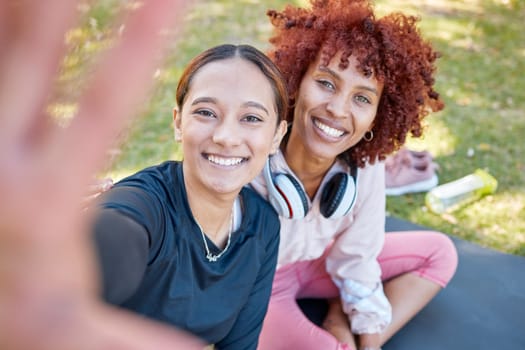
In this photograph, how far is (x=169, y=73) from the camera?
4.42 metres

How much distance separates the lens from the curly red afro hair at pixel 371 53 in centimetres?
184

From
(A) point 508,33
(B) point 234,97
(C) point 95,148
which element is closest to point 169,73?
(B) point 234,97

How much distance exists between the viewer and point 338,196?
6.22 ft

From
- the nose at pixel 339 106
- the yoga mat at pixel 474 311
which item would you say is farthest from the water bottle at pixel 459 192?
the nose at pixel 339 106

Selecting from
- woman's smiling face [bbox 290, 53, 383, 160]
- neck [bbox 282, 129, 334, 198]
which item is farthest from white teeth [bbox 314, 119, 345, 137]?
neck [bbox 282, 129, 334, 198]

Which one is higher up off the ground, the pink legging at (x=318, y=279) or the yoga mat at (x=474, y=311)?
the pink legging at (x=318, y=279)

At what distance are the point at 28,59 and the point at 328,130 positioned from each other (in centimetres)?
153

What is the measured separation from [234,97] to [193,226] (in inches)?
14.3

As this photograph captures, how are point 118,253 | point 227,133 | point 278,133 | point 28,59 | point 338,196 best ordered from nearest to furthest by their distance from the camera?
point 28,59 < point 118,253 < point 227,133 < point 278,133 < point 338,196

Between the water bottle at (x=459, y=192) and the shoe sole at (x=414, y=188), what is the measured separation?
0.15 feet

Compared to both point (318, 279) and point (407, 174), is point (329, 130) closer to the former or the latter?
point (318, 279)

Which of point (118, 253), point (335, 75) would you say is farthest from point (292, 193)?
point (118, 253)

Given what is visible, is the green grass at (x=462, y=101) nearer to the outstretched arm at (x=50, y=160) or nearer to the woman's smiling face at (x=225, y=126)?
the woman's smiling face at (x=225, y=126)

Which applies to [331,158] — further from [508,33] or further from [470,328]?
[508,33]
